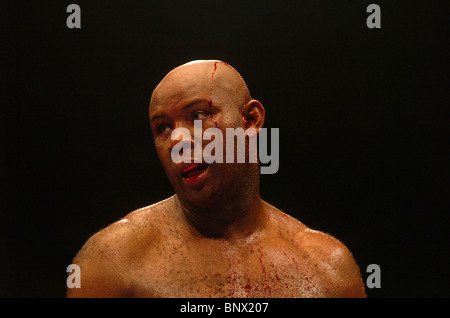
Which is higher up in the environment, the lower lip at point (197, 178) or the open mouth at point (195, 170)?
the open mouth at point (195, 170)

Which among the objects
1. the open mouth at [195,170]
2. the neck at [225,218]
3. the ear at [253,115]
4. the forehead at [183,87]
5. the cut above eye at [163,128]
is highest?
the forehead at [183,87]

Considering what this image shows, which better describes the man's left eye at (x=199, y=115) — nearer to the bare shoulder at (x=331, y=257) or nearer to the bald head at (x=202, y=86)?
the bald head at (x=202, y=86)

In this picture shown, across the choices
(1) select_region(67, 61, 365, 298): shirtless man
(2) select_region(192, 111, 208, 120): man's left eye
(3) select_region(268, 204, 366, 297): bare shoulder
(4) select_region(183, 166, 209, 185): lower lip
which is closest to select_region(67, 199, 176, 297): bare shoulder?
(1) select_region(67, 61, 365, 298): shirtless man

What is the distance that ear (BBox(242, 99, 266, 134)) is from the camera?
6.81 feet

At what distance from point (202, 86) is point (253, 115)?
0.26m

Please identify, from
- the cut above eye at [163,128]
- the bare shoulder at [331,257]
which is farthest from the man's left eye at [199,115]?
the bare shoulder at [331,257]

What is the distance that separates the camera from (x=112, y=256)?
76.0 inches

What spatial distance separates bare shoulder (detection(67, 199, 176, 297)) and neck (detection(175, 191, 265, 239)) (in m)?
0.15

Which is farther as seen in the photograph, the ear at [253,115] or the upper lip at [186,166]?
the ear at [253,115]

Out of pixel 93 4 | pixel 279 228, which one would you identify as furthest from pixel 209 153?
pixel 93 4

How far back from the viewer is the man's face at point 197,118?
76.2 inches

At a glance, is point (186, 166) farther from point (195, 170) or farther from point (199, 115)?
point (199, 115)

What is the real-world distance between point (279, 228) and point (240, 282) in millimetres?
324

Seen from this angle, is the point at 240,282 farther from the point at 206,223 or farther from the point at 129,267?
the point at 129,267
